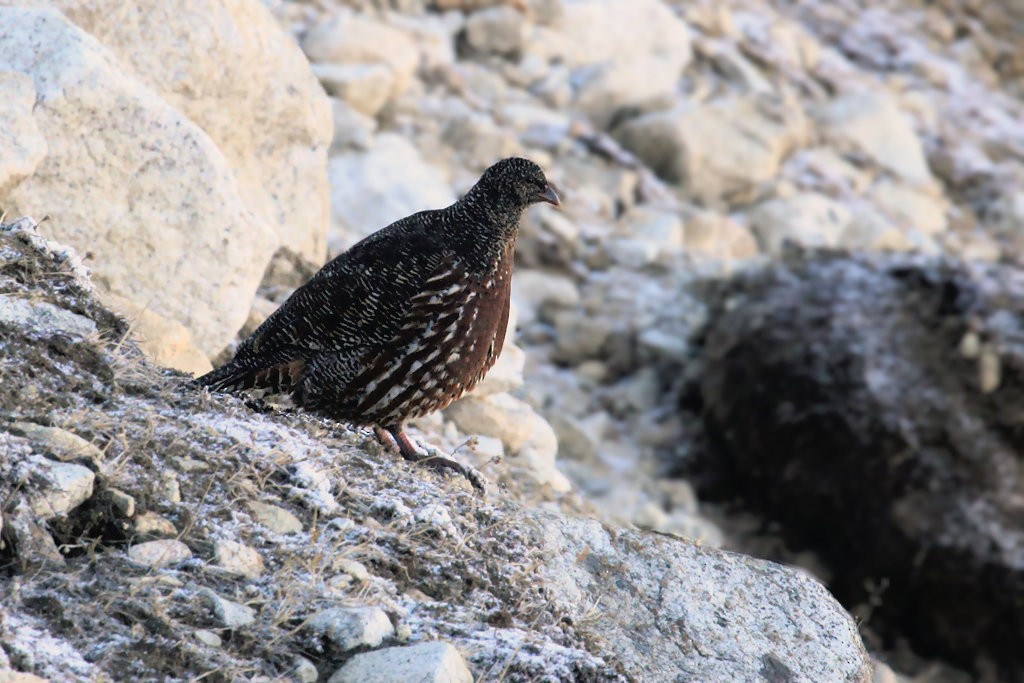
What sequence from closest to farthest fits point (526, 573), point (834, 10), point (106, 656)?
point (106, 656) → point (526, 573) → point (834, 10)

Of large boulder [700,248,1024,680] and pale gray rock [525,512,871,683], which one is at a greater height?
pale gray rock [525,512,871,683]

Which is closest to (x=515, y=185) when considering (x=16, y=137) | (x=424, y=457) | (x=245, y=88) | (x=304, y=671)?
(x=424, y=457)

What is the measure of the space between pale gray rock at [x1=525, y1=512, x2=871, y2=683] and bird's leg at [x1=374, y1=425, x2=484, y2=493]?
0.62 meters

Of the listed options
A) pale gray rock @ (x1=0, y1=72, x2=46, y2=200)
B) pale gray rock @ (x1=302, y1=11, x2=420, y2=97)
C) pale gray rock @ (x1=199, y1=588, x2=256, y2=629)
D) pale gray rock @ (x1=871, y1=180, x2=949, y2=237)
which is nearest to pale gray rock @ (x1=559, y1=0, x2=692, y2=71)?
pale gray rock @ (x1=302, y1=11, x2=420, y2=97)

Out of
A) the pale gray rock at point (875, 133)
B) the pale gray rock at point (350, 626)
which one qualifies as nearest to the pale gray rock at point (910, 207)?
the pale gray rock at point (875, 133)

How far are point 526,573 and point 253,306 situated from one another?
3.28 metres

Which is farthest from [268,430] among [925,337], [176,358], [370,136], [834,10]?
[834,10]

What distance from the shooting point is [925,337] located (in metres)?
10.7

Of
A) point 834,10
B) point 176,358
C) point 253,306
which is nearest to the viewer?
point 176,358

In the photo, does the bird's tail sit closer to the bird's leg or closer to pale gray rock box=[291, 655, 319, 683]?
the bird's leg

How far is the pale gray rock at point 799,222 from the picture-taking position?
42.1ft

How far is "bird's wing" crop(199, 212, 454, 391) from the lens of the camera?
5.88m

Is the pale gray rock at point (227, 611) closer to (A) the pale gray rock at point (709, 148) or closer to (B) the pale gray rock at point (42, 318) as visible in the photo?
(B) the pale gray rock at point (42, 318)

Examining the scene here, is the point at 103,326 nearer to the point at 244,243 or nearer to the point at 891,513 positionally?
the point at 244,243
